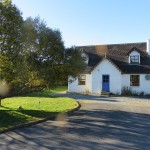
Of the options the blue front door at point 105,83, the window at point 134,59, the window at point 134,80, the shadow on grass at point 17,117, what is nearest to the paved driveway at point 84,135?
the shadow on grass at point 17,117

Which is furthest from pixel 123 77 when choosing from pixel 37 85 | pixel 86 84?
pixel 37 85

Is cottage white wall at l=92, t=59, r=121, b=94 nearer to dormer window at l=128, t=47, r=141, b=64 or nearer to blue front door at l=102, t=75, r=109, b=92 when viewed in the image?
blue front door at l=102, t=75, r=109, b=92

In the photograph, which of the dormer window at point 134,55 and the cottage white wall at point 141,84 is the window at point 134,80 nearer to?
the cottage white wall at point 141,84

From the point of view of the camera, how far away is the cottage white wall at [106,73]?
1510 inches

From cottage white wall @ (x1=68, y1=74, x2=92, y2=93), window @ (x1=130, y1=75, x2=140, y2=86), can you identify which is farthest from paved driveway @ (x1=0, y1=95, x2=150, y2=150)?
cottage white wall @ (x1=68, y1=74, x2=92, y2=93)

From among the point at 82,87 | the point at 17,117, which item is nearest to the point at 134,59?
the point at 82,87

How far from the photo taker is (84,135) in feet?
43.9

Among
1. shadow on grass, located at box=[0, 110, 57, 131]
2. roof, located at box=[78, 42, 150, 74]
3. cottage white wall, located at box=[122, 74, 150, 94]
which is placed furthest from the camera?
roof, located at box=[78, 42, 150, 74]

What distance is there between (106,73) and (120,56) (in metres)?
3.82

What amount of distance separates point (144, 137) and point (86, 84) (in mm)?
27324

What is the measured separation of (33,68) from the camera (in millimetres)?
17641

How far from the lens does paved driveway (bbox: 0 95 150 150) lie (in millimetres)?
11383

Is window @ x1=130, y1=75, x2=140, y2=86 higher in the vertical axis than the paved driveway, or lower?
higher

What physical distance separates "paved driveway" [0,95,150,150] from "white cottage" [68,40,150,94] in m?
20.1
